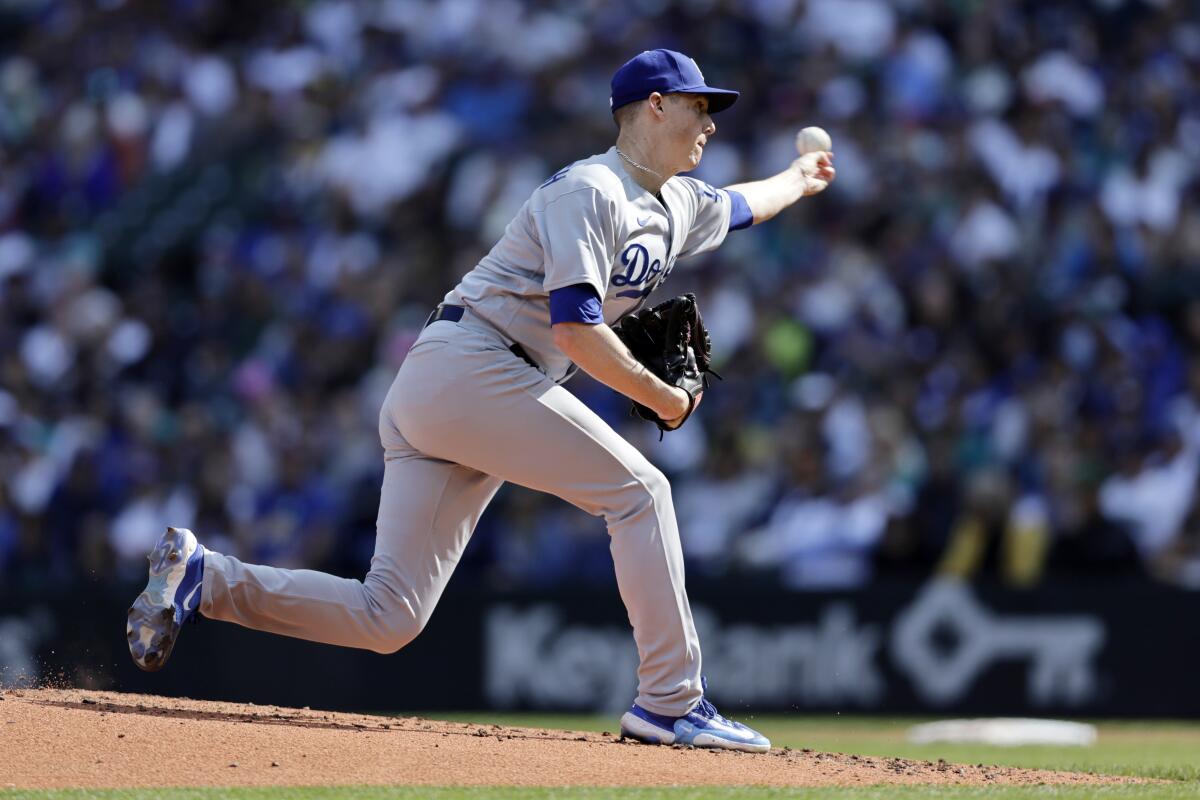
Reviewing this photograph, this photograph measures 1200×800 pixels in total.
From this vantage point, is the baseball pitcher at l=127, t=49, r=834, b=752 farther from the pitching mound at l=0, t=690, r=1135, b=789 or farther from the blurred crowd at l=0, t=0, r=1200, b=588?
the blurred crowd at l=0, t=0, r=1200, b=588

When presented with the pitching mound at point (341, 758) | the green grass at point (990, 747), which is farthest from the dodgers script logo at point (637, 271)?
the green grass at point (990, 747)

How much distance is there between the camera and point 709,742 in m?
5.28

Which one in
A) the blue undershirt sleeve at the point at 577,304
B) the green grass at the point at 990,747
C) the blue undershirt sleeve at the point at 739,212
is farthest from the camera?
the green grass at the point at 990,747

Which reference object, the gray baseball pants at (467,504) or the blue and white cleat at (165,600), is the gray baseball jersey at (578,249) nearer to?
the gray baseball pants at (467,504)

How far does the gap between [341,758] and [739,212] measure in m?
2.16

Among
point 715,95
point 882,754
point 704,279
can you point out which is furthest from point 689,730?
point 704,279

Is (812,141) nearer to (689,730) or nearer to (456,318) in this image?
(456,318)

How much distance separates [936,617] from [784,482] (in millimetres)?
1270

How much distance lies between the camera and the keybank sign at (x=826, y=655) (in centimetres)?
1066

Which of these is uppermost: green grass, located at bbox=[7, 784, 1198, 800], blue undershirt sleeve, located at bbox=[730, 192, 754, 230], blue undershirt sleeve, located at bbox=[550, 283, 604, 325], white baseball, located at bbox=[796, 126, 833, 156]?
white baseball, located at bbox=[796, 126, 833, 156]

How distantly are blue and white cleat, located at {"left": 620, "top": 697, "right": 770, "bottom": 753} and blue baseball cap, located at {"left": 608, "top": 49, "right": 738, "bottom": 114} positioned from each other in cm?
182

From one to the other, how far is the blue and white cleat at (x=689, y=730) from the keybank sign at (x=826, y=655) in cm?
541

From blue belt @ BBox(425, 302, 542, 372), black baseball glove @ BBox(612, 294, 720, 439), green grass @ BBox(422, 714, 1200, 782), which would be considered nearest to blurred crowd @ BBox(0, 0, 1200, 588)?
green grass @ BBox(422, 714, 1200, 782)

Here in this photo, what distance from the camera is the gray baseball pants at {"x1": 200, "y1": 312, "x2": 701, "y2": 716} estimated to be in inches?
201
